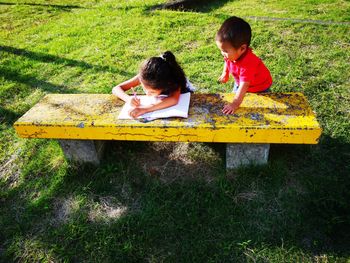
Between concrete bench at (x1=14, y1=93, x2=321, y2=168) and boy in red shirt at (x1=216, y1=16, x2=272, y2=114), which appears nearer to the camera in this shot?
concrete bench at (x1=14, y1=93, x2=321, y2=168)

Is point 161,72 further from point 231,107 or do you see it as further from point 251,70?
point 251,70

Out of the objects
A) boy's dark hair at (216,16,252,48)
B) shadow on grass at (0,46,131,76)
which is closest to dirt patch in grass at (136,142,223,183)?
boy's dark hair at (216,16,252,48)

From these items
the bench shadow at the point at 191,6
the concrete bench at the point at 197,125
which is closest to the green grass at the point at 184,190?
the concrete bench at the point at 197,125

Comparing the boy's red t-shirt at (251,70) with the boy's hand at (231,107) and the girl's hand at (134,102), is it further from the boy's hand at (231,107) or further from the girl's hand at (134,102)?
the girl's hand at (134,102)

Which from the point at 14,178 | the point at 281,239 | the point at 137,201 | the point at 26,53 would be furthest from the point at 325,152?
the point at 26,53

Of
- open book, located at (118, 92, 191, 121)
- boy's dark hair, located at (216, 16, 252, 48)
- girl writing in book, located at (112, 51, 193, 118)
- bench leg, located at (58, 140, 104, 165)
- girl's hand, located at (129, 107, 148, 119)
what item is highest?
boy's dark hair, located at (216, 16, 252, 48)

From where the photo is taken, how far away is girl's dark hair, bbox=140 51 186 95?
262cm

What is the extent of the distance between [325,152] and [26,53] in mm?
4964

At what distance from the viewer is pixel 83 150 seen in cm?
299

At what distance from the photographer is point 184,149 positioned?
3217 millimetres

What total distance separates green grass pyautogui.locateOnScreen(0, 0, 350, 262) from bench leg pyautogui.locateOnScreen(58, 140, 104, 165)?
0.31 feet

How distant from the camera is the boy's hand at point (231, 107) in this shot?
8.82ft

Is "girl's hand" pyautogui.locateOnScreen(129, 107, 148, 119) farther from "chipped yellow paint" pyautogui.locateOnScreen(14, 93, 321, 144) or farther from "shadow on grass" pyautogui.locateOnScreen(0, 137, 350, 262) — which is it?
"shadow on grass" pyautogui.locateOnScreen(0, 137, 350, 262)

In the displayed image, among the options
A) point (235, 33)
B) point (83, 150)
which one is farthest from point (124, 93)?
point (235, 33)
